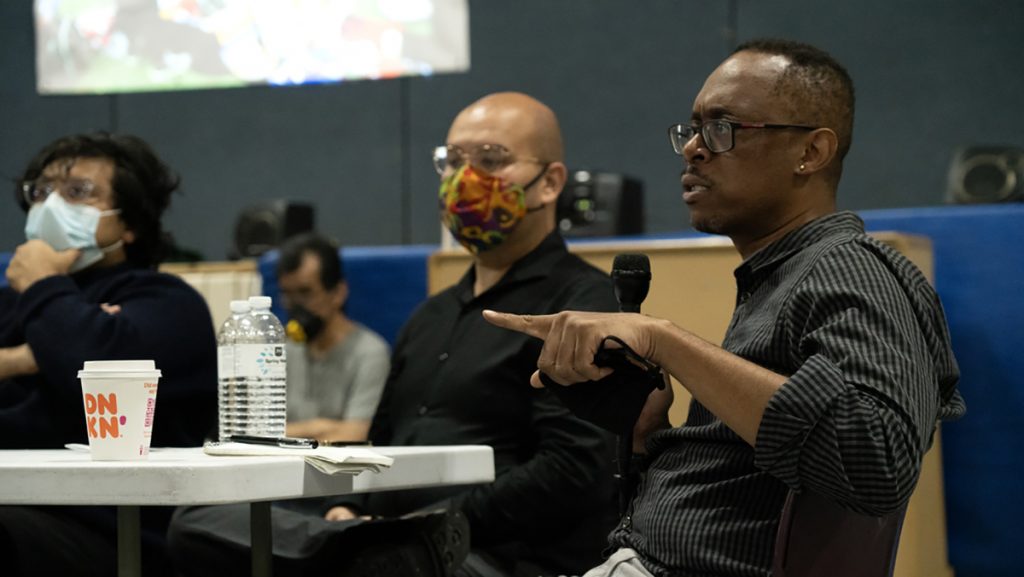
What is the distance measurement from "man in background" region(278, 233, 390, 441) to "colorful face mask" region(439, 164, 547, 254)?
5.24 feet

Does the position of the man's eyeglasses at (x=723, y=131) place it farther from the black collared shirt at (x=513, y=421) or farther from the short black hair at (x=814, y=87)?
the black collared shirt at (x=513, y=421)

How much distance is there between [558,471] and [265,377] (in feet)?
2.10

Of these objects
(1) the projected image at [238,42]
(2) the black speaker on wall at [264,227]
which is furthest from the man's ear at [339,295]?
(1) the projected image at [238,42]

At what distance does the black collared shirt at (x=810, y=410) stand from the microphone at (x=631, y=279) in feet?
0.42

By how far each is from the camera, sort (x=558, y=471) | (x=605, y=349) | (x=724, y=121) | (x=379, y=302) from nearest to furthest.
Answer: (x=605, y=349) < (x=724, y=121) < (x=558, y=471) < (x=379, y=302)

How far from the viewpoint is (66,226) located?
238cm

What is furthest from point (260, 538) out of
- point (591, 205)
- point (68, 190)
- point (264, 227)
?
point (264, 227)

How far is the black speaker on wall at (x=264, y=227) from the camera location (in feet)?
18.0

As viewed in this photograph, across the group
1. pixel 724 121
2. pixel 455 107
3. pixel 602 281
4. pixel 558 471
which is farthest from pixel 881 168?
pixel 724 121

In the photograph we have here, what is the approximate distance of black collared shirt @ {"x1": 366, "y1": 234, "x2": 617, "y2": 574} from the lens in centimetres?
223

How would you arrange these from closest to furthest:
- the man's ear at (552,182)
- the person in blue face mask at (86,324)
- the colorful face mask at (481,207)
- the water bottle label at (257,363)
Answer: the water bottle label at (257,363) < the person in blue face mask at (86,324) < the colorful face mask at (481,207) < the man's ear at (552,182)

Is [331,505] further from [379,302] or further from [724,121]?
[379,302]

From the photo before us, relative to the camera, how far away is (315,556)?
1.85 m

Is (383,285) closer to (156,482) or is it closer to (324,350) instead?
(324,350)
